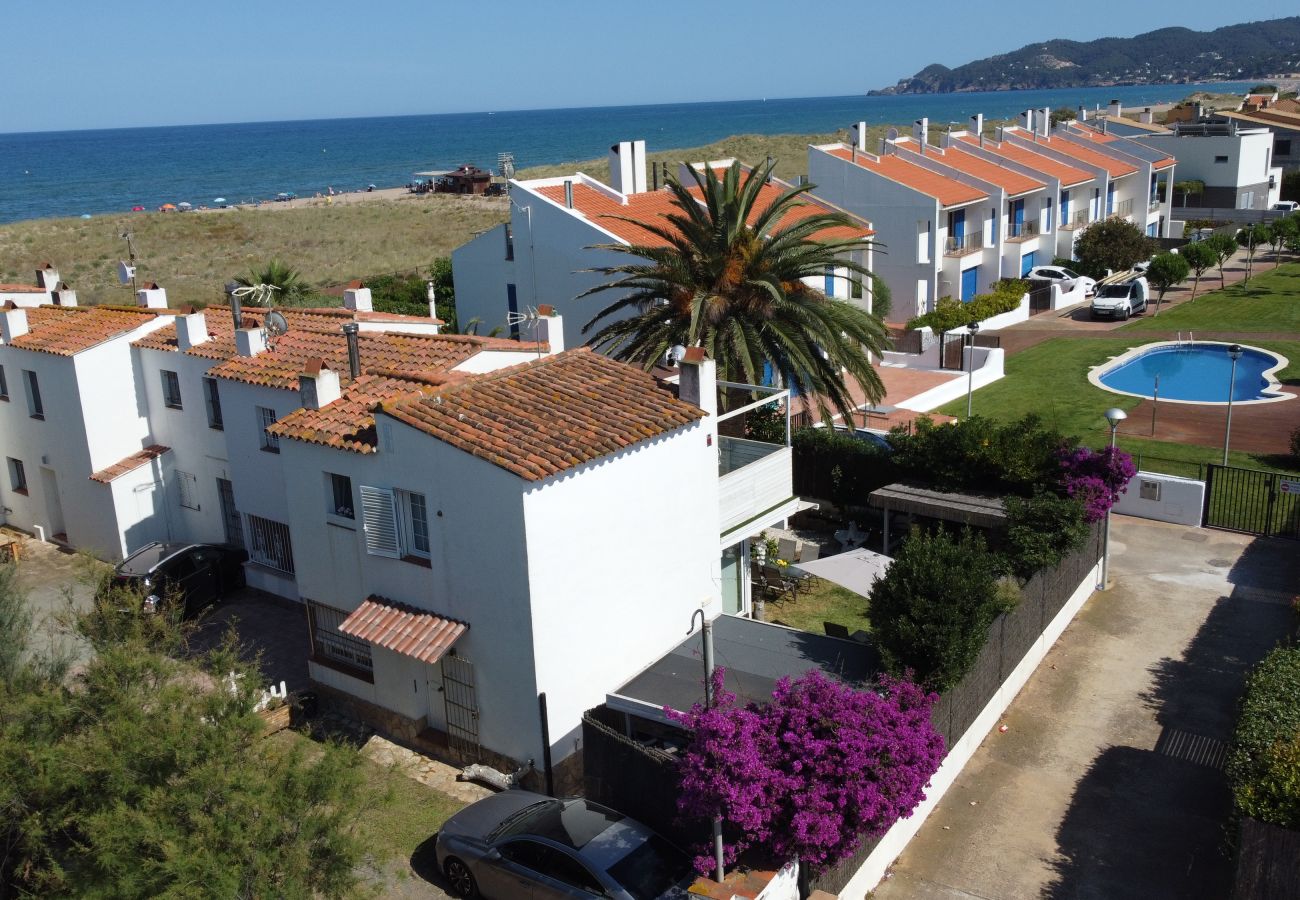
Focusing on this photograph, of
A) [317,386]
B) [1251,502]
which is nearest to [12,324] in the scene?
[317,386]

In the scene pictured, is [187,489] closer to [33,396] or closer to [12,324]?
[33,396]

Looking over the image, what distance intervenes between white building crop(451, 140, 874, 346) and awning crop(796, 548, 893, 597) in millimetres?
13644

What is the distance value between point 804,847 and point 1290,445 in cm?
2324

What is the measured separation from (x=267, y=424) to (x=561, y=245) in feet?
45.9

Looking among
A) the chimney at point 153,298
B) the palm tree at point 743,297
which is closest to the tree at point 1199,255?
the palm tree at point 743,297

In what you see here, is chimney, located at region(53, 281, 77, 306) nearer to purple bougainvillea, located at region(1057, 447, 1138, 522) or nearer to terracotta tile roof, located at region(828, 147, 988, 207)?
purple bougainvillea, located at region(1057, 447, 1138, 522)

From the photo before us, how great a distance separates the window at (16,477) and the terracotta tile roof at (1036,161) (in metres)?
47.4

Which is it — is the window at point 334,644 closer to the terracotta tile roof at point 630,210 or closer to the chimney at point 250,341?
the chimney at point 250,341

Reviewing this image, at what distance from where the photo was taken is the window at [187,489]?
998 inches

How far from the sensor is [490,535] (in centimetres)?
1530

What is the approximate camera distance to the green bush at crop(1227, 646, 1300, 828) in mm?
11375

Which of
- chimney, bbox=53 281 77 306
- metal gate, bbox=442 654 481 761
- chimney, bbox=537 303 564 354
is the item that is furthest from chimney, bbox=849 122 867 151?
metal gate, bbox=442 654 481 761

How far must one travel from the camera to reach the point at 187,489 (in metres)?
25.6

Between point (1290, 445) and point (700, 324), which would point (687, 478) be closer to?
point (700, 324)
